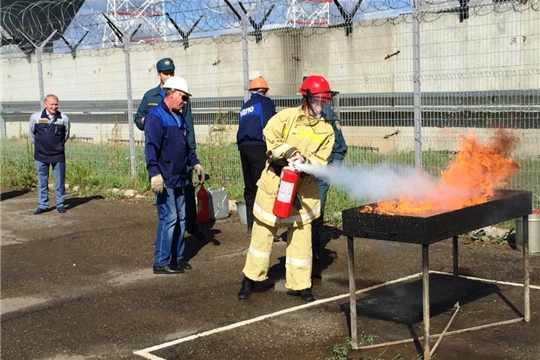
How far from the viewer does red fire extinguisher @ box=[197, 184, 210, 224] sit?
10.1 m

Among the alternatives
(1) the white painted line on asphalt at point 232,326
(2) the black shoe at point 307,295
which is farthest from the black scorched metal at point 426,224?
(2) the black shoe at point 307,295

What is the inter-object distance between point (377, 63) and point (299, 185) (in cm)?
585

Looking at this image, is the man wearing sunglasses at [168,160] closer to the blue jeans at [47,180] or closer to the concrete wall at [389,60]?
the concrete wall at [389,60]

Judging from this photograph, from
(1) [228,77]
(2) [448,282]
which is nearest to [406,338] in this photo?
(2) [448,282]

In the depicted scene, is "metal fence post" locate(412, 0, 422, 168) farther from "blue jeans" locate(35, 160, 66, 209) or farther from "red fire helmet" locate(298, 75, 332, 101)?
"blue jeans" locate(35, 160, 66, 209)

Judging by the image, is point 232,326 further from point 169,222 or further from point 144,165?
point 144,165

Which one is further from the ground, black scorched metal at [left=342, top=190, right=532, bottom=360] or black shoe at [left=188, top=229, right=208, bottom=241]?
black scorched metal at [left=342, top=190, right=532, bottom=360]

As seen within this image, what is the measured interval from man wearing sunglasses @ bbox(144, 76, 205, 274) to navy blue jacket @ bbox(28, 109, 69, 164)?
4.54 metres

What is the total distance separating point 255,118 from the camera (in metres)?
8.16

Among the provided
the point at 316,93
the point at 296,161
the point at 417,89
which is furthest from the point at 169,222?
the point at 417,89

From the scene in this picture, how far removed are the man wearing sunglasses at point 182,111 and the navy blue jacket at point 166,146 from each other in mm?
1203

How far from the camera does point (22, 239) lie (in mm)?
9672

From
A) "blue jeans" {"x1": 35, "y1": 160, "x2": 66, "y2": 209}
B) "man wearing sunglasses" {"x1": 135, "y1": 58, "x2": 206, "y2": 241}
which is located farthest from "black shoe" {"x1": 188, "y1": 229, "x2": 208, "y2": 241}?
"blue jeans" {"x1": 35, "y1": 160, "x2": 66, "y2": 209}

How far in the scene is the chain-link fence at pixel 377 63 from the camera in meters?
9.28
